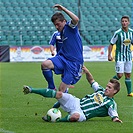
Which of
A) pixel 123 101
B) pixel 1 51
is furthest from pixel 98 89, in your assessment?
pixel 1 51

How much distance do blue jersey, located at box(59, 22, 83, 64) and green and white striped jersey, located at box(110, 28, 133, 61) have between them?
12.9 ft

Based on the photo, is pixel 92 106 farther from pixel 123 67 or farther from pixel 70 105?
pixel 123 67

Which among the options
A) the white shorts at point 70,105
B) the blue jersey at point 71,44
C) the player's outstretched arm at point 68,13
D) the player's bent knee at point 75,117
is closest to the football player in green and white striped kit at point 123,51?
the blue jersey at point 71,44

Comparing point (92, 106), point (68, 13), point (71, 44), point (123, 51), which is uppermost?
point (68, 13)

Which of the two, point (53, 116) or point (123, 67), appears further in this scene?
point (123, 67)

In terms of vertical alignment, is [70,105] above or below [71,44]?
below

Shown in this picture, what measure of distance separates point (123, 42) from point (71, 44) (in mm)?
4103

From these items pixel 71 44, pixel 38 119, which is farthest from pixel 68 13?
pixel 38 119

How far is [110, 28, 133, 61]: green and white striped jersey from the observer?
12.8 metres

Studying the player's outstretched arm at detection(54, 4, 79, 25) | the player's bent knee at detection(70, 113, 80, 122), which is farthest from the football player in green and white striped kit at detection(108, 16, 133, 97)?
the player's bent knee at detection(70, 113, 80, 122)

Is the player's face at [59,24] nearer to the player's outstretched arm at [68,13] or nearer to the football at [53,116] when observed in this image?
the player's outstretched arm at [68,13]

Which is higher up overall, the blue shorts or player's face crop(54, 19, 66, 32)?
player's face crop(54, 19, 66, 32)

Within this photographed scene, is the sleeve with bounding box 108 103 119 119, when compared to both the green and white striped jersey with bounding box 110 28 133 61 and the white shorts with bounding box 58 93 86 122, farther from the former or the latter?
the green and white striped jersey with bounding box 110 28 133 61

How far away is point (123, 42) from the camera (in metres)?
12.8
